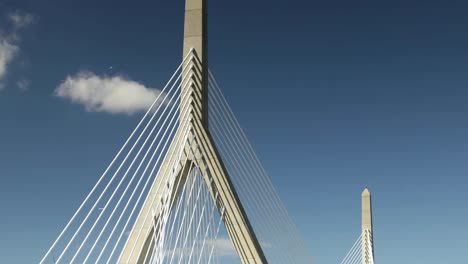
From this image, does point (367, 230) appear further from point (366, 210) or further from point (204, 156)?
point (204, 156)

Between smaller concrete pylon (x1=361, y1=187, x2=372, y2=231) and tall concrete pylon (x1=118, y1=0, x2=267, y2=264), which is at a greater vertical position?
smaller concrete pylon (x1=361, y1=187, x2=372, y2=231)

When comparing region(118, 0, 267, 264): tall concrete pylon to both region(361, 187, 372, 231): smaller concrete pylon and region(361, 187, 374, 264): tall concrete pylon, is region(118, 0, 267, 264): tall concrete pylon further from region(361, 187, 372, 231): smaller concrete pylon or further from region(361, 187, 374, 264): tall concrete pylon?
region(361, 187, 372, 231): smaller concrete pylon

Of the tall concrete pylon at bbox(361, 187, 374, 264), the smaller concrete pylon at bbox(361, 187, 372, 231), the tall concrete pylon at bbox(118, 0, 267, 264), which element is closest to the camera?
the tall concrete pylon at bbox(118, 0, 267, 264)

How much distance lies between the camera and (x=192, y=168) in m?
15.3

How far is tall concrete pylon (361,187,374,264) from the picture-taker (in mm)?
36531

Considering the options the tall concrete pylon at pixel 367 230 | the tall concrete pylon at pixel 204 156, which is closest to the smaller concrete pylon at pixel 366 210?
the tall concrete pylon at pixel 367 230

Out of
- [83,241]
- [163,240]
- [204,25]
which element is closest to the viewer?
[83,241]

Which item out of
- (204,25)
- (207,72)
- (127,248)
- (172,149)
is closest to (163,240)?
(127,248)

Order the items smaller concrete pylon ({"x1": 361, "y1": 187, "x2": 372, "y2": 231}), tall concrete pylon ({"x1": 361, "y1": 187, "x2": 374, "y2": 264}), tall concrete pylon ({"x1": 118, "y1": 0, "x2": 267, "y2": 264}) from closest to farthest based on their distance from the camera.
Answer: tall concrete pylon ({"x1": 118, "y1": 0, "x2": 267, "y2": 264}) → tall concrete pylon ({"x1": 361, "y1": 187, "x2": 374, "y2": 264}) → smaller concrete pylon ({"x1": 361, "y1": 187, "x2": 372, "y2": 231})

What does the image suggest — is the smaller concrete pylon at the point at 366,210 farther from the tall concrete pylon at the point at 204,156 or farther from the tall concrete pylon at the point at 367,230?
the tall concrete pylon at the point at 204,156

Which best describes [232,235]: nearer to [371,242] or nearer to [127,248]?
[127,248]

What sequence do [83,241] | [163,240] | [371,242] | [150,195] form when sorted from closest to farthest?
[83,241] → [163,240] → [150,195] → [371,242]

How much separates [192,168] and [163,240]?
2829mm

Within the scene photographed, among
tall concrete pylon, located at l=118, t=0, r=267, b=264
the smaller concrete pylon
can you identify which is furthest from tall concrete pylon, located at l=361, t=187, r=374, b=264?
tall concrete pylon, located at l=118, t=0, r=267, b=264
